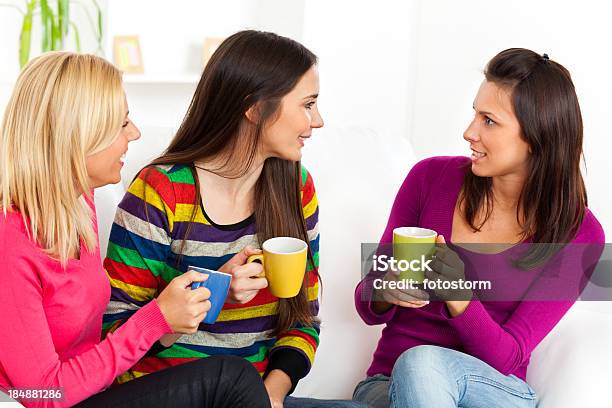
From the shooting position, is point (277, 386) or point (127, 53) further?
point (127, 53)

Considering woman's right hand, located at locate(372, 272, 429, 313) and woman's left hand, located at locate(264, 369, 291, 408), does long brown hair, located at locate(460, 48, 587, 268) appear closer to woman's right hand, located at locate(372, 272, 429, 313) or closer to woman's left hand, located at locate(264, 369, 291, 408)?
woman's right hand, located at locate(372, 272, 429, 313)

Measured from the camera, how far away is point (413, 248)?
1.57 metres

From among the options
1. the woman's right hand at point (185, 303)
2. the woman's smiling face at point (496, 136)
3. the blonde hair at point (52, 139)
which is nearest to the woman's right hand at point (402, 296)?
the woman's smiling face at point (496, 136)

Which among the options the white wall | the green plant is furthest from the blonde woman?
the green plant

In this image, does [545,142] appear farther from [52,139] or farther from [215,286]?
[52,139]

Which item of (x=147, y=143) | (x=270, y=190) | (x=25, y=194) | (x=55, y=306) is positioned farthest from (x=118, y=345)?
(x=147, y=143)

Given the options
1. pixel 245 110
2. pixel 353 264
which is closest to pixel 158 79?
pixel 353 264

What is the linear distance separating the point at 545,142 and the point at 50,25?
8.38 feet

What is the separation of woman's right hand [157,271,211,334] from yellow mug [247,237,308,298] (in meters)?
0.14

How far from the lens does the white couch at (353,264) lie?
181cm

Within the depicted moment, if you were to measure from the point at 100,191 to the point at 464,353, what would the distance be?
91cm

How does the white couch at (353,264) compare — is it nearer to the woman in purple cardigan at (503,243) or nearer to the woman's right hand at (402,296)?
the woman in purple cardigan at (503,243)

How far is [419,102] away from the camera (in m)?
3.64

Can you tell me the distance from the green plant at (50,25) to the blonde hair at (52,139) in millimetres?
2131
